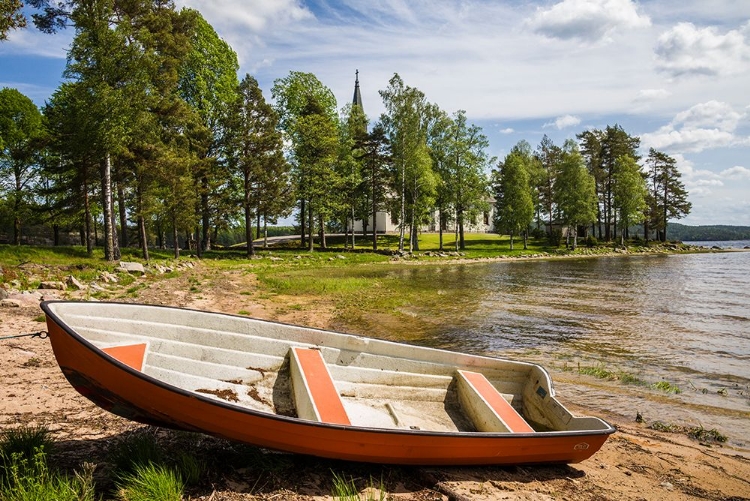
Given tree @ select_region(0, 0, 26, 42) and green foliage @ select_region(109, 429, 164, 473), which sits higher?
tree @ select_region(0, 0, 26, 42)

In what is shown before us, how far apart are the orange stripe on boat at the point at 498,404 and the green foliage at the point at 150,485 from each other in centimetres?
371

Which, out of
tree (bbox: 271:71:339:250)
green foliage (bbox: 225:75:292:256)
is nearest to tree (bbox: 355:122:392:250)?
tree (bbox: 271:71:339:250)

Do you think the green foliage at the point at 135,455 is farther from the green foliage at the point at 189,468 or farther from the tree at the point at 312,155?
the tree at the point at 312,155

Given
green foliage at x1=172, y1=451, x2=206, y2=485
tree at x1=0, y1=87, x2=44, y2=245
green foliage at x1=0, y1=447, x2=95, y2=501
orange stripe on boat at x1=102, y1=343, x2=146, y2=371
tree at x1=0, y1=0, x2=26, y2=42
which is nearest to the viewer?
green foliage at x1=0, y1=447, x2=95, y2=501

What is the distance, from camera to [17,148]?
3512 centimetres

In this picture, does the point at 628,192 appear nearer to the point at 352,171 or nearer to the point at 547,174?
the point at 547,174

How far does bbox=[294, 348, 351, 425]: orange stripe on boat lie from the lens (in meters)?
4.82

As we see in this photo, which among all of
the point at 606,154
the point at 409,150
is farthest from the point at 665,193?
the point at 409,150

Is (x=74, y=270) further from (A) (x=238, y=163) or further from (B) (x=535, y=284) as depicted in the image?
(B) (x=535, y=284)

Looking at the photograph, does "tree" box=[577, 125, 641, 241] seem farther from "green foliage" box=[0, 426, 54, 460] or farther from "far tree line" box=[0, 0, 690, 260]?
"green foliage" box=[0, 426, 54, 460]

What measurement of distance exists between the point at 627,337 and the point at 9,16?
A: 2156cm

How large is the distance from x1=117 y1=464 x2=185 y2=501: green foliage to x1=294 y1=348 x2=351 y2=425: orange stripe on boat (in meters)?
1.49

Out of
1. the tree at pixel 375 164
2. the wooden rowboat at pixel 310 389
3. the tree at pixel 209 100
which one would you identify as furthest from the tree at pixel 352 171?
the wooden rowboat at pixel 310 389

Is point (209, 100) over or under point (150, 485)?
over
